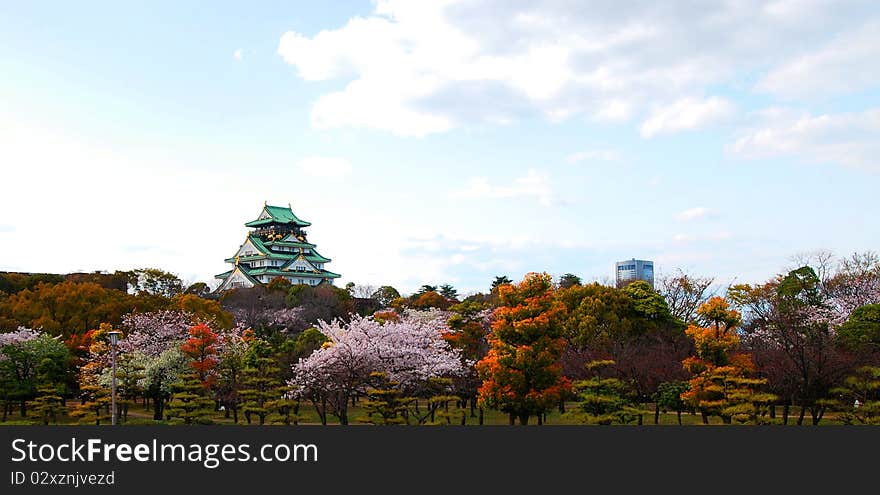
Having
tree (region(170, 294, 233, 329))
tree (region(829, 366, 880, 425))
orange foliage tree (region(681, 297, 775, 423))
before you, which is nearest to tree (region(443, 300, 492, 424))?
orange foliage tree (region(681, 297, 775, 423))

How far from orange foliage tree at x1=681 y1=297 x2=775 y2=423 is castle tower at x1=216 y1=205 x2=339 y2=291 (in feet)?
200

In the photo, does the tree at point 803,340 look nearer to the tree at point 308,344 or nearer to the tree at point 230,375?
the tree at point 308,344

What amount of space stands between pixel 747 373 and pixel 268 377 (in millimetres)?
17594

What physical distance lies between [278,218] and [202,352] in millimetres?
58073

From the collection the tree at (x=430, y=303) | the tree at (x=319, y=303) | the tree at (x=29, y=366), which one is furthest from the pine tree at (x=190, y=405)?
the tree at (x=430, y=303)

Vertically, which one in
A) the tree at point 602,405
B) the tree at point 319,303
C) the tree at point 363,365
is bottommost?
the tree at point 602,405

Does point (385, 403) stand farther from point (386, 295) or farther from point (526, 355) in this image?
point (386, 295)

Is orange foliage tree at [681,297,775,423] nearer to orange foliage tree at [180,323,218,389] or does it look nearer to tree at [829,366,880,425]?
tree at [829,366,880,425]

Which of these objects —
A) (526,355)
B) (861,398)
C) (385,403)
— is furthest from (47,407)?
(861,398)

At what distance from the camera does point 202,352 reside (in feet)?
100

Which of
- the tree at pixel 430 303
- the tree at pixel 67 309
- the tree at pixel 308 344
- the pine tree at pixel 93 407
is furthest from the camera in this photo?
the tree at pixel 430 303

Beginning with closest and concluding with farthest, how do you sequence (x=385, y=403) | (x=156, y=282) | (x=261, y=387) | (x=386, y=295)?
(x=385, y=403) < (x=261, y=387) < (x=156, y=282) < (x=386, y=295)

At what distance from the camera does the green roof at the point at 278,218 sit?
87.3 metres

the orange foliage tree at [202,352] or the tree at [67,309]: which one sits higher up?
the tree at [67,309]
